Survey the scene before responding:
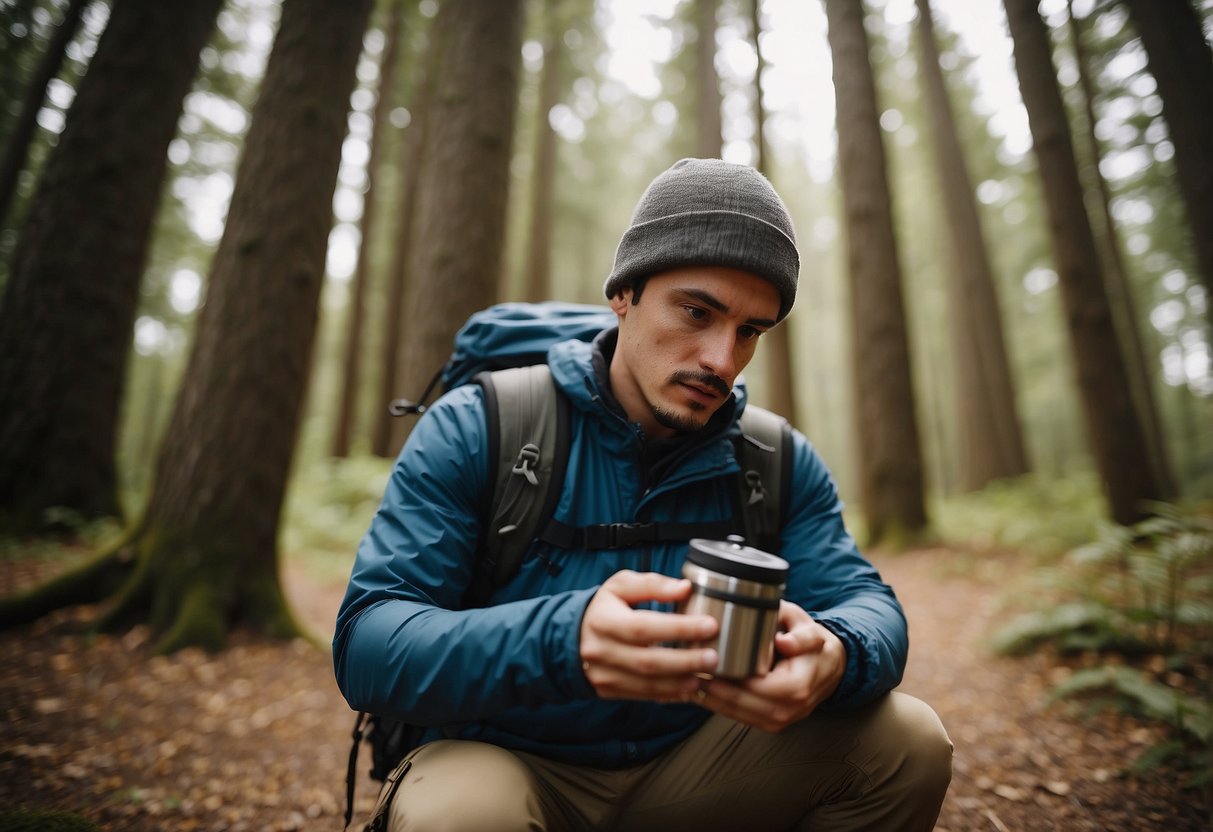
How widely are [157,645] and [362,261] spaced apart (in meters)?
10.8

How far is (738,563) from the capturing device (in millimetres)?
1278

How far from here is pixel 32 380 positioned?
6109 mm

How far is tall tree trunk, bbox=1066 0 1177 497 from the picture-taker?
1083 cm

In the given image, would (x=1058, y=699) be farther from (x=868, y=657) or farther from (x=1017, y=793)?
(x=868, y=657)

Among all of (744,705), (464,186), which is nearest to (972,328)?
(464,186)

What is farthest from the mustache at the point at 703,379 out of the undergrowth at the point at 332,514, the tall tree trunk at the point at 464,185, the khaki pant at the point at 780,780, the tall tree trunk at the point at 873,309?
the tall tree trunk at the point at 873,309

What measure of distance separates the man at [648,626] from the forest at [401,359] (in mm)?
1652

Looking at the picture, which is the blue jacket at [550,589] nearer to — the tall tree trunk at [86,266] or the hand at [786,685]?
the hand at [786,685]

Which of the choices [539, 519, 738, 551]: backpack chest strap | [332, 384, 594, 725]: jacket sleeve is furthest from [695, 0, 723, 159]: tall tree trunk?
[332, 384, 594, 725]: jacket sleeve

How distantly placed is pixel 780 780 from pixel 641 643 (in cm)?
99

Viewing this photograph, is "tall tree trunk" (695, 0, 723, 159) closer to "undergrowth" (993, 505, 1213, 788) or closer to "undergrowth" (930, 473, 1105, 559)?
"undergrowth" (930, 473, 1105, 559)

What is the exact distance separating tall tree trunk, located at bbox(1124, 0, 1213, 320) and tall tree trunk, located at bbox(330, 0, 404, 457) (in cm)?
1274

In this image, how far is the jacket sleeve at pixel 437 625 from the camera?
4.52ft

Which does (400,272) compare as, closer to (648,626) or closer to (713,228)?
(713,228)
